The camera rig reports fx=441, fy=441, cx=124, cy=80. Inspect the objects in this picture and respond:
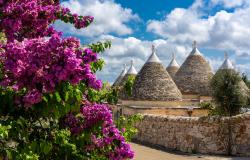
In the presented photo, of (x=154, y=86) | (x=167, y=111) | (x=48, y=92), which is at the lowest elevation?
(x=167, y=111)

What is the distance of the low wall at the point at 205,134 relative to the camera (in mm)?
16453

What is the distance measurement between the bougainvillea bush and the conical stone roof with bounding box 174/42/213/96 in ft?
98.4

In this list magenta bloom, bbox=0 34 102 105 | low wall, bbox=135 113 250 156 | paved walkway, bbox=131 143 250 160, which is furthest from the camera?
low wall, bbox=135 113 250 156

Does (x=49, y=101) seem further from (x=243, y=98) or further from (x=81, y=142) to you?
(x=243, y=98)

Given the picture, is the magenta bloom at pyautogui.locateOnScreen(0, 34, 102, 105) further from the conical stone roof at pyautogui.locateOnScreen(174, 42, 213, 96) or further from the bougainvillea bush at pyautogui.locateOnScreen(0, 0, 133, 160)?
the conical stone roof at pyautogui.locateOnScreen(174, 42, 213, 96)

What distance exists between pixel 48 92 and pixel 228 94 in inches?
Result: 757

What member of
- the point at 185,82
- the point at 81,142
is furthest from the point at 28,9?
the point at 185,82

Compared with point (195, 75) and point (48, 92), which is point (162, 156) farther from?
point (195, 75)

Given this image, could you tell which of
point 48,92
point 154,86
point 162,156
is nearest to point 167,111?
point 154,86

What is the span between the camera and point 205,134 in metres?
17.6

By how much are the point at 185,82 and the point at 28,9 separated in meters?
31.9

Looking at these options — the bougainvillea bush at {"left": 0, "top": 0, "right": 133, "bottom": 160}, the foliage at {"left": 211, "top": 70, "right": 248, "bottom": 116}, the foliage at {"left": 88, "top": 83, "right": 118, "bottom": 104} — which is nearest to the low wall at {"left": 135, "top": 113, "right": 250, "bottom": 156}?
the foliage at {"left": 211, "top": 70, "right": 248, "bottom": 116}

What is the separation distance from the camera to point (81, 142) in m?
4.35

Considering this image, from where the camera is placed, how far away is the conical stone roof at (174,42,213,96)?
114ft
